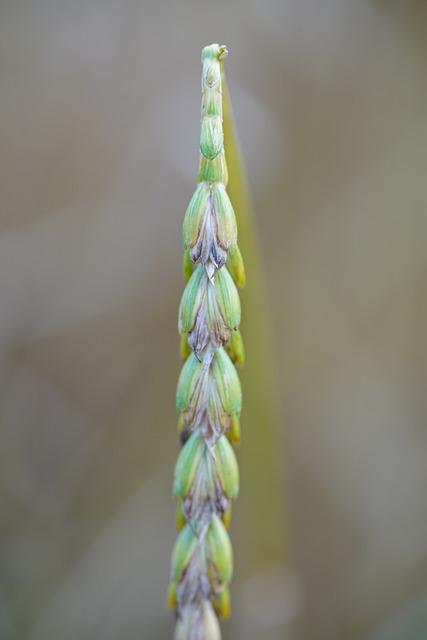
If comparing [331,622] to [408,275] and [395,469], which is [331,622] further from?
[408,275]

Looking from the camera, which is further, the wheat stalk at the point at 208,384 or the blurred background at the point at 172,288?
the blurred background at the point at 172,288

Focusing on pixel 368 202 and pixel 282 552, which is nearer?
pixel 282 552

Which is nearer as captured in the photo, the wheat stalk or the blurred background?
the wheat stalk

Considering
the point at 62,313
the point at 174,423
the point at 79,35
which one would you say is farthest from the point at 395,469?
the point at 79,35
